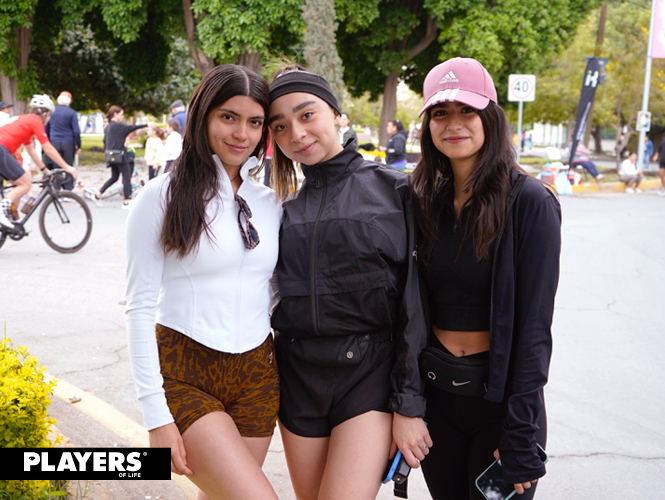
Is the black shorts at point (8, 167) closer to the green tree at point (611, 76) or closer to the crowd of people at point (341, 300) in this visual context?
the crowd of people at point (341, 300)

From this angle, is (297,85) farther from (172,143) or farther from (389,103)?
(389,103)

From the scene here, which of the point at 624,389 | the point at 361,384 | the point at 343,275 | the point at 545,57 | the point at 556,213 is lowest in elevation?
the point at 624,389

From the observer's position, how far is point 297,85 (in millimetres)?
2500

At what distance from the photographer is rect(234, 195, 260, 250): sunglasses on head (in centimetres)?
233

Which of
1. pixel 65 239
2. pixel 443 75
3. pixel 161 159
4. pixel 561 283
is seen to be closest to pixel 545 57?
pixel 161 159

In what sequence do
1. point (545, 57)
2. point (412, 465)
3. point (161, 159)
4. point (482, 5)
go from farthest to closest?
point (545, 57) → point (482, 5) → point (161, 159) → point (412, 465)

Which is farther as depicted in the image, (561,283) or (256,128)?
(561,283)

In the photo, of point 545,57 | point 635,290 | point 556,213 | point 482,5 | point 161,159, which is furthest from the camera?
point 545,57

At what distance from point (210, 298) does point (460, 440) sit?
1.07 metres

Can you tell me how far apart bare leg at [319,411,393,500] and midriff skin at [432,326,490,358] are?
0.34m

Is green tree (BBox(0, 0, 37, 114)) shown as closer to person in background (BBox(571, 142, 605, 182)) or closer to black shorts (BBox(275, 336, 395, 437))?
person in background (BBox(571, 142, 605, 182))

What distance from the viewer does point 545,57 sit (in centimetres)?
2714

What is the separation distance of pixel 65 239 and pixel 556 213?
868 centimetres

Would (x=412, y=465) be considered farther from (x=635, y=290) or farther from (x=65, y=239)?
(x=65, y=239)
